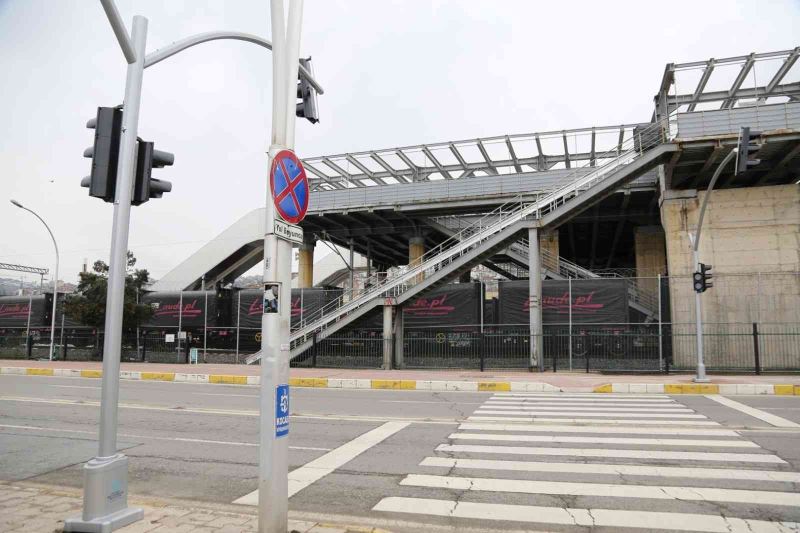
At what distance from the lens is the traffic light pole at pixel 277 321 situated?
4.18m

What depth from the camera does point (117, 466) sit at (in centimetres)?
484

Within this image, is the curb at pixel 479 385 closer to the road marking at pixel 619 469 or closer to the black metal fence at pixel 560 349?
the black metal fence at pixel 560 349

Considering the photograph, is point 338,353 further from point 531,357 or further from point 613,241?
point 613,241

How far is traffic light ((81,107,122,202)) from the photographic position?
200 inches

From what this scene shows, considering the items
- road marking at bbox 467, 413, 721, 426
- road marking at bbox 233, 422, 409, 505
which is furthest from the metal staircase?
road marking at bbox 233, 422, 409, 505

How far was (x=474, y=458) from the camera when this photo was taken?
7340 mm

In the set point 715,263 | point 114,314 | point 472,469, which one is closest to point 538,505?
point 472,469

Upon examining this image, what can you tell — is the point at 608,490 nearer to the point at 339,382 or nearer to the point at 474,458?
the point at 474,458

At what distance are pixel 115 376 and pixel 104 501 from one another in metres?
1.04

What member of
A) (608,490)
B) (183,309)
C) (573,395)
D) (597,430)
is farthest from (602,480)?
(183,309)

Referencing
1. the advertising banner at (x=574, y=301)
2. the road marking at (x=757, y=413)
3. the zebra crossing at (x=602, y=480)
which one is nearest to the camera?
the zebra crossing at (x=602, y=480)

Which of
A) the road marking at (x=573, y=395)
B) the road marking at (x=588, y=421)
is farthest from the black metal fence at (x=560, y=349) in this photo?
the road marking at (x=588, y=421)

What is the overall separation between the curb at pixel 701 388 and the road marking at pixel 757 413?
4.56 feet

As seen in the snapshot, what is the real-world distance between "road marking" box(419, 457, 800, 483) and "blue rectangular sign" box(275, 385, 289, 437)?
330cm
